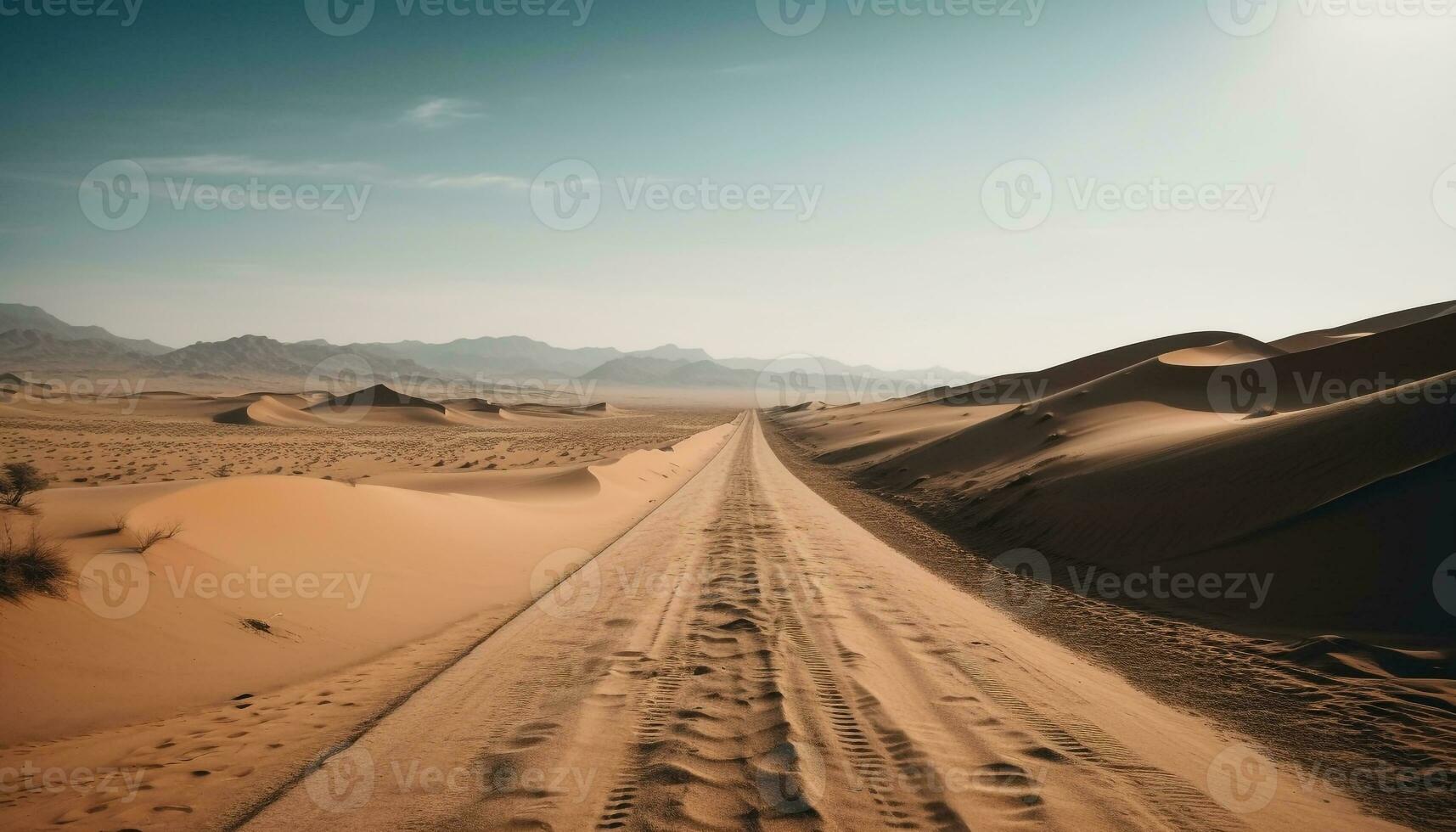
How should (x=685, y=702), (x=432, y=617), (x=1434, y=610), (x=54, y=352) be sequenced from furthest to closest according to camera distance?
(x=54, y=352) → (x=432, y=617) → (x=1434, y=610) → (x=685, y=702)

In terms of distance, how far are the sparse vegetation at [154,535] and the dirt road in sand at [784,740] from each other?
3560 millimetres

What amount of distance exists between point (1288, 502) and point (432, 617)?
38.8ft

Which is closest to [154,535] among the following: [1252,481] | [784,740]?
[784,740]

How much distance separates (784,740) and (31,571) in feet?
20.6

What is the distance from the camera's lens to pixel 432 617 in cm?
799

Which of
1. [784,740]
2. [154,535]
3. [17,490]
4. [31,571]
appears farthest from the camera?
[17,490]

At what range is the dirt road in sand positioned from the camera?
12.5 ft

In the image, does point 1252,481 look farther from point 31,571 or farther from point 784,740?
point 31,571

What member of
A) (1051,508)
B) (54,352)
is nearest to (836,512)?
(1051,508)

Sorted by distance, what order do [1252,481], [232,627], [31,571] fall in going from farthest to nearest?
[1252,481], [232,627], [31,571]

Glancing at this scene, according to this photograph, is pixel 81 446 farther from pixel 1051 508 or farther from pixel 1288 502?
pixel 1288 502

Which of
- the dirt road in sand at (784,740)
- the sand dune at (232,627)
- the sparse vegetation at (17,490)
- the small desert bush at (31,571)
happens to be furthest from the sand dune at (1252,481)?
the sparse vegetation at (17,490)

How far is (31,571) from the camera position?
5.49 meters

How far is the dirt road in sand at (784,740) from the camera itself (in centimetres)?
382
